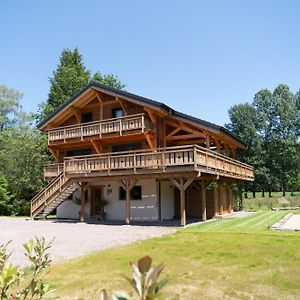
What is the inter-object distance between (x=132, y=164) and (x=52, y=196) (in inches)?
270

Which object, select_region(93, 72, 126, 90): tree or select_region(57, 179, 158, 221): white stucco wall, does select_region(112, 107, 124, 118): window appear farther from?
select_region(93, 72, 126, 90): tree

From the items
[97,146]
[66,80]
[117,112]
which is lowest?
[97,146]

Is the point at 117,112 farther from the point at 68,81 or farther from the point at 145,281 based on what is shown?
the point at 68,81

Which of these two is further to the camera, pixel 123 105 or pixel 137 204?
pixel 123 105

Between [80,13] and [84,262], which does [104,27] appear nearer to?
[80,13]

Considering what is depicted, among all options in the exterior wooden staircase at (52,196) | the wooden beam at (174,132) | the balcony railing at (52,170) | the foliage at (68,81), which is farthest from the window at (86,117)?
the foliage at (68,81)

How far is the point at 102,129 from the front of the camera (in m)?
21.6

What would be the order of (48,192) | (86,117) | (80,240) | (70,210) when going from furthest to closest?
(86,117)
(70,210)
(48,192)
(80,240)

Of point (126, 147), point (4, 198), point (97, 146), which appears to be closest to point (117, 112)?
point (126, 147)

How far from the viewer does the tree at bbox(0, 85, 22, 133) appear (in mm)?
46469

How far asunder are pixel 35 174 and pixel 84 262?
24.0 m

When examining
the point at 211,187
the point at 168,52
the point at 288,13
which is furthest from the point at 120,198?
the point at 288,13

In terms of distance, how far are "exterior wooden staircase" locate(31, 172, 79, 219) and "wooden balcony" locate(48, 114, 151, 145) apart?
10.1ft

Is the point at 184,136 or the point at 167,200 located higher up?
the point at 184,136
